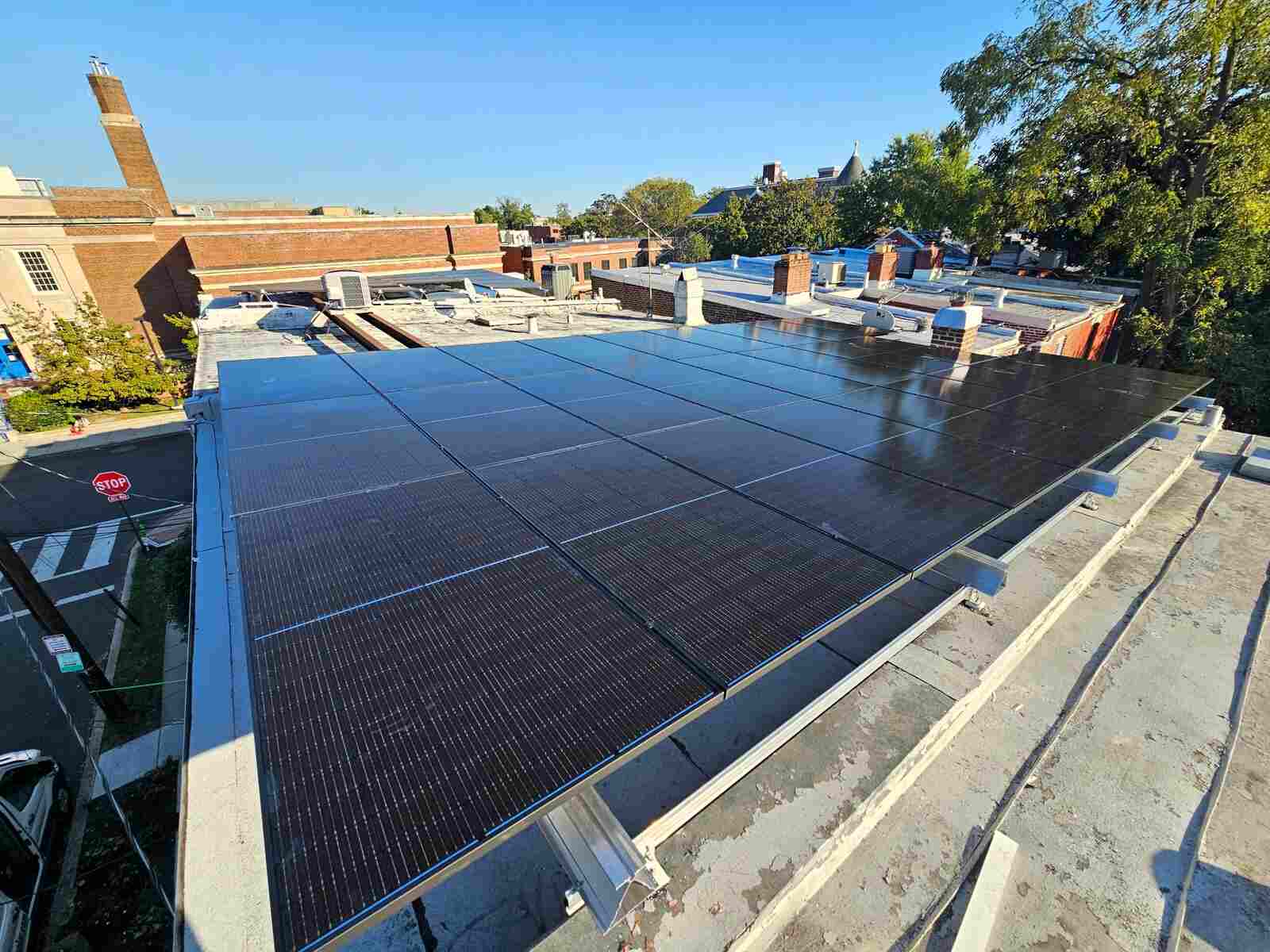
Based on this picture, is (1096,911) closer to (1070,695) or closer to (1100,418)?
(1070,695)

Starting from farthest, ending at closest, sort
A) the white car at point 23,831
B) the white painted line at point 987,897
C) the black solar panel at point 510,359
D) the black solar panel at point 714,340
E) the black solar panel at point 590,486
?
the black solar panel at point 714,340
the black solar panel at point 510,359
the white car at point 23,831
the black solar panel at point 590,486
the white painted line at point 987,897

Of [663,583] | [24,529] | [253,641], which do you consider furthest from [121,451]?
[663,583]

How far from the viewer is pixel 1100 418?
282 inches

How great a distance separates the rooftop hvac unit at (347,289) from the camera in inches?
789

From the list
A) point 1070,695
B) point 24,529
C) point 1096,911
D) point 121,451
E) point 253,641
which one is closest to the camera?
point 253,641

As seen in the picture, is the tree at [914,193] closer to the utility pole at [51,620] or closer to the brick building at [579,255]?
the brick building at [579,255]

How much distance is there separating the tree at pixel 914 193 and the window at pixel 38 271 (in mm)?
57516

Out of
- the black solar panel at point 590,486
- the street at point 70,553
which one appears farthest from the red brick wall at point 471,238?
the black solar panel at point 590,486

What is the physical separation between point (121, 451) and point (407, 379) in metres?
22.5

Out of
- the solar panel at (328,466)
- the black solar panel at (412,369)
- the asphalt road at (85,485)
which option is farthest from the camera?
the asphalt road at (85,485)

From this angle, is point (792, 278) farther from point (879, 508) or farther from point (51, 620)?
point (51, 620)

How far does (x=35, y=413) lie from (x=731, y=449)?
33.1m

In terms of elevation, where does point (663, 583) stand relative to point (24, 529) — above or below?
above

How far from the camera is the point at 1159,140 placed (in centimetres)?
1792
